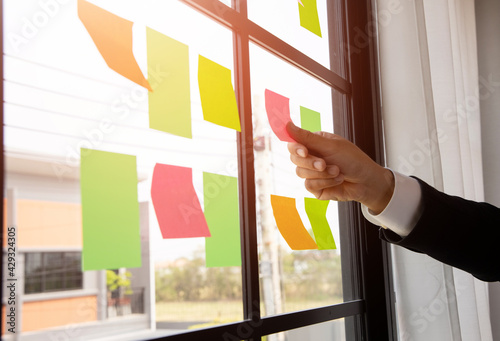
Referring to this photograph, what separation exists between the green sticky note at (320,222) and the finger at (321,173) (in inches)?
7.6

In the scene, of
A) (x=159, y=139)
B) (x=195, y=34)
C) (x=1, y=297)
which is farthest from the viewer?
(x=195, y=34)

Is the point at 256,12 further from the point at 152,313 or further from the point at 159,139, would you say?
the point at 152,313

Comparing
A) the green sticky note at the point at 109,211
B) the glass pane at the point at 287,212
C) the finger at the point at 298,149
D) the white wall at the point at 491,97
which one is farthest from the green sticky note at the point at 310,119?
the white wall at the point at 491,97

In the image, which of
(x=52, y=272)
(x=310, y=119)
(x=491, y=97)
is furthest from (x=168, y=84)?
(x=491, y=97)

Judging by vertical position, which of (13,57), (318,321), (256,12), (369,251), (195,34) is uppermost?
(256,12)

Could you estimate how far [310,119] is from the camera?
1132 mm

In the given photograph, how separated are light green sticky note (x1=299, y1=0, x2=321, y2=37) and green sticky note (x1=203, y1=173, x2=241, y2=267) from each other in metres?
0.49

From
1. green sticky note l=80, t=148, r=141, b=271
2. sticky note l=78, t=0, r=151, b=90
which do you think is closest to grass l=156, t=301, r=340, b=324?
green sticky note l=80, t=148, r=141, b=271

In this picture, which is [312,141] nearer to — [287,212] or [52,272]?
[287,212]

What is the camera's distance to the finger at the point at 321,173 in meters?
0.88

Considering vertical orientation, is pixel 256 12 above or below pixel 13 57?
above

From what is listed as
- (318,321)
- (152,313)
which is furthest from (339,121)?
(152,313)

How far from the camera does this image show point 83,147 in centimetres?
62

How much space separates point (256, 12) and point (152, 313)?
0.65 m
